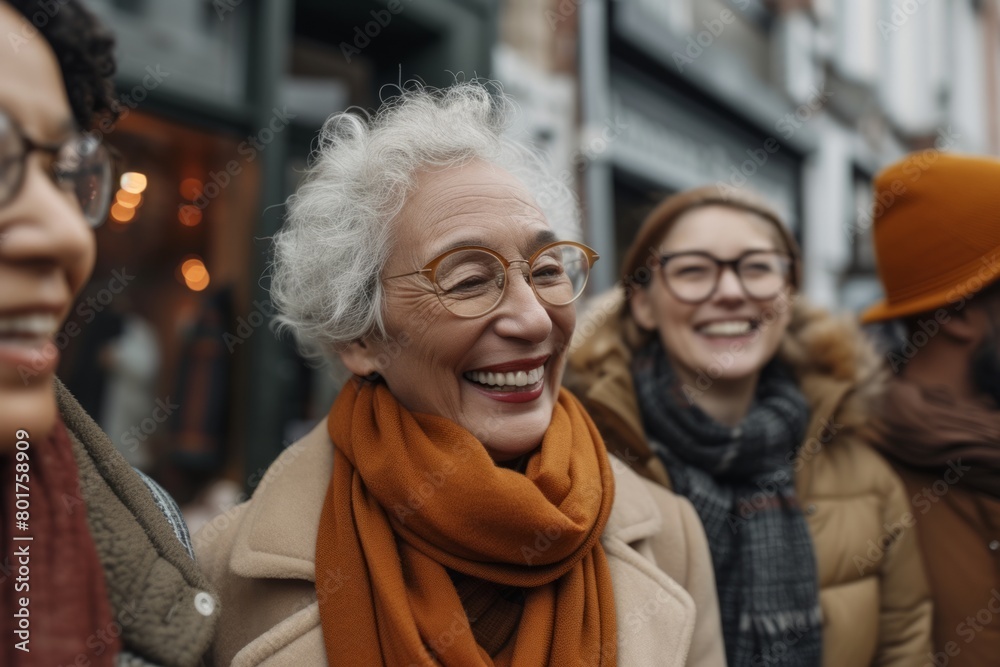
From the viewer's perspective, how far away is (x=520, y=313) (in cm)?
155

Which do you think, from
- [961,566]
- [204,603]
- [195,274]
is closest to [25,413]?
[204,603]

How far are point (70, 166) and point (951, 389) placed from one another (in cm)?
232

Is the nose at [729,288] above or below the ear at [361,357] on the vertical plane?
→ above

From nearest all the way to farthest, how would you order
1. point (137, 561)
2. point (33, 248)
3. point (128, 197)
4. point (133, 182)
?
point (33, 248) < point (137, 561) < point (133, 182) < point (128, 197)

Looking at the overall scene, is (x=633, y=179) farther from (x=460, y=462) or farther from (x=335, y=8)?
(x=460, y=462)

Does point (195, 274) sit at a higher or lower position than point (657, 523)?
higher

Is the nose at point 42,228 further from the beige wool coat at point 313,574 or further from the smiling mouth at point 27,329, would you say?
the beige wool coat at point 313,574

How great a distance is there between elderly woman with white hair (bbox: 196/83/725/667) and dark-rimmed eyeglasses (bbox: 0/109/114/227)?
66cm

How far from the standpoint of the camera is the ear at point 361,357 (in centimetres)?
171

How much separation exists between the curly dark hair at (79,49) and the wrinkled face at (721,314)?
159 centimetres

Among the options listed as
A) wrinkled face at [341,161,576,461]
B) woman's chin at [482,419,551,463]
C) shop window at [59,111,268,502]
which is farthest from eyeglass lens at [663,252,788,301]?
shop window at [59,111,268,502]

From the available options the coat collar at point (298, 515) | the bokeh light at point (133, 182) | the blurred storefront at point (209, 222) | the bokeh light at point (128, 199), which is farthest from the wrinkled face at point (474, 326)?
the bokeh light at point (128, 199)

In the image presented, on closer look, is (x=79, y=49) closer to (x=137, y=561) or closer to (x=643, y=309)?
(x=137, y=561)

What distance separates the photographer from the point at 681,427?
215cm
